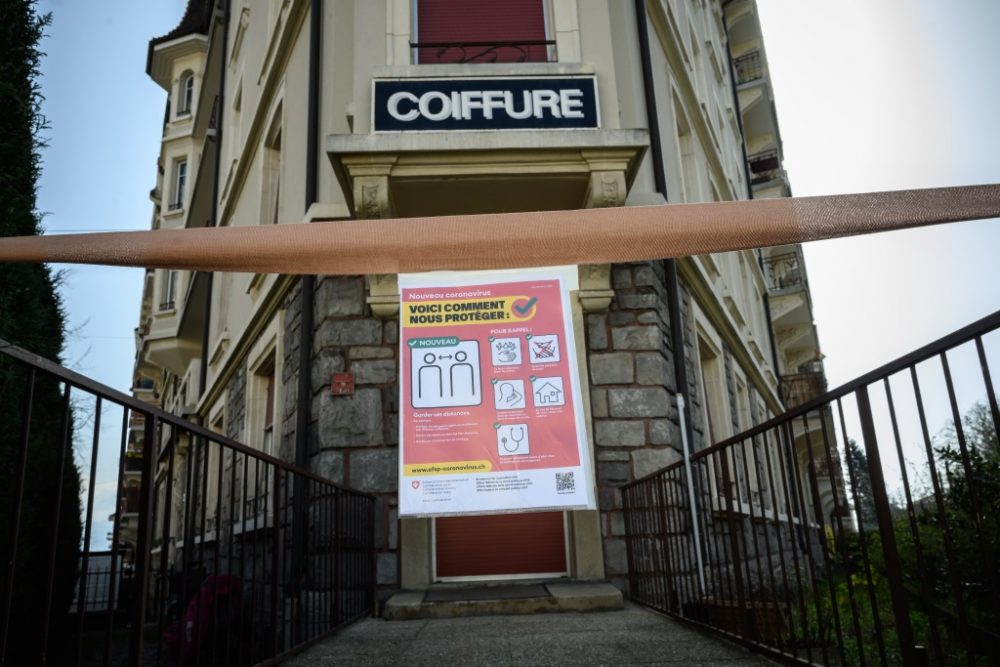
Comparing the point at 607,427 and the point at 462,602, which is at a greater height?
the point at 607,427

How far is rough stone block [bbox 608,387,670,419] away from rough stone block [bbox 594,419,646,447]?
0.08m

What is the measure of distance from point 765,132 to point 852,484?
21.6 metres

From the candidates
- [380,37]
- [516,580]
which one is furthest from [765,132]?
[516,580]

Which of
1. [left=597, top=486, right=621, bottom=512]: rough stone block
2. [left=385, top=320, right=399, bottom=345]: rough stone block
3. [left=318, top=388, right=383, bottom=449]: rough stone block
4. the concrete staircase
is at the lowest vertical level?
the concrete staircase

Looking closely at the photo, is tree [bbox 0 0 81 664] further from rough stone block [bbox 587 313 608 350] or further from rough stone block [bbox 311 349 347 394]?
rough stone block [bbox 587 313 608 350]

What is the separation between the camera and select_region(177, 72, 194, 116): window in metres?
22.9

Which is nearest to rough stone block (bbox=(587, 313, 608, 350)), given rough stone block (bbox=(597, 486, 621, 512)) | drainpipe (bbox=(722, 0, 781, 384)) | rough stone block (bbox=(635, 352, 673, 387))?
rough stone block (bbox=(635, 352, 673, 387))

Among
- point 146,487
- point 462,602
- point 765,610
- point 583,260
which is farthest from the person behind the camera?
point 462,602

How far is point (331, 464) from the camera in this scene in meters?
6.48

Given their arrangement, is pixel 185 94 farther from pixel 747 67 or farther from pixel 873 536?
pixel 873 536

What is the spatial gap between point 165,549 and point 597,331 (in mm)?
3942

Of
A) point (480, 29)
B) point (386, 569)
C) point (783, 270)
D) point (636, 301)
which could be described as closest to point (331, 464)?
point (386, 569)

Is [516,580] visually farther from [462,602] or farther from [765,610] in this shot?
[765,610]

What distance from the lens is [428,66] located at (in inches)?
271
